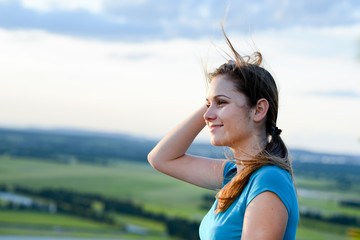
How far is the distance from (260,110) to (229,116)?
0.41 feet

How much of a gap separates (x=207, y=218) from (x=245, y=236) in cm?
35

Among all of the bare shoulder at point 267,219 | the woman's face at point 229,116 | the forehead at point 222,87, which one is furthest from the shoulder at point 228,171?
the bare shoulder at point 267,219

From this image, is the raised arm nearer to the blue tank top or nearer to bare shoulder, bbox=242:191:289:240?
the blue tank top

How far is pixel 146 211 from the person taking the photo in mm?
61281

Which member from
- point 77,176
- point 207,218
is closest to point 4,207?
point 77,176

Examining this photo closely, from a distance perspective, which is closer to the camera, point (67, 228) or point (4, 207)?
point (67, 228)

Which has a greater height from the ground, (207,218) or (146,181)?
(146,181)

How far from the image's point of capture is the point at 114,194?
69250 mm

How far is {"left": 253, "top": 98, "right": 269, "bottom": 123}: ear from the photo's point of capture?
2027 millimetres

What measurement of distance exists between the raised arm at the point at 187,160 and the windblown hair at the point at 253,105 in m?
0.47

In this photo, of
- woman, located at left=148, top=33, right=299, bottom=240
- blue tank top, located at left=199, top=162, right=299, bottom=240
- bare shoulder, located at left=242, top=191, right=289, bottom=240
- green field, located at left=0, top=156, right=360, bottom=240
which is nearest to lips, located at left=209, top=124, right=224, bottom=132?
woman, located at left=148, top=33, right=299, bottom=240

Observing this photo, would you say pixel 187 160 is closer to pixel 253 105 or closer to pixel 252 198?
pixel 253 105

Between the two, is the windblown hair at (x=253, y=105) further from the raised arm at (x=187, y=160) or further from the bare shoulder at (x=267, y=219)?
the raised arm at (x=187, y=160)

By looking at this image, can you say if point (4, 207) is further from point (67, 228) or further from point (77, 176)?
point (77, 176)
